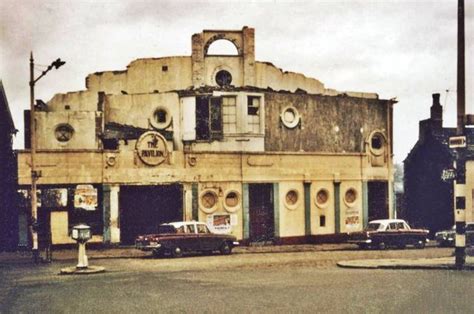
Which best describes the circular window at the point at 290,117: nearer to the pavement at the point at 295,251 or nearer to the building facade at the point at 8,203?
the pavement at the point at 295,251

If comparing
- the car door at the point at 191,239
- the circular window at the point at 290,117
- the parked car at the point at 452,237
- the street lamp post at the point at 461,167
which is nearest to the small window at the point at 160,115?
the circular window at the point at 290,117

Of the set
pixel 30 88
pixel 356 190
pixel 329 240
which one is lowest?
pixel 329 240

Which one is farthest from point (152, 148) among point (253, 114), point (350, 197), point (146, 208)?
point (350, 197)

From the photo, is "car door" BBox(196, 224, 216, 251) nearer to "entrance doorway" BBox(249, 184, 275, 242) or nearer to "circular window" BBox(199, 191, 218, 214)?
"circular window" BBox(199, 191, 218, 214)

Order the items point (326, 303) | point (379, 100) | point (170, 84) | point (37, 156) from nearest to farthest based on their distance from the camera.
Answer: point (326, 303) → point (37, 156) → point (379, 100) → point (170, 84)

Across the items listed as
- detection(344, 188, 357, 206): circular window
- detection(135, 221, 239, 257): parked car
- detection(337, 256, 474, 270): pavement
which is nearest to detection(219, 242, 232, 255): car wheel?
detection(135, 221, 239, 257): parked car

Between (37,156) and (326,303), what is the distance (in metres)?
22.6

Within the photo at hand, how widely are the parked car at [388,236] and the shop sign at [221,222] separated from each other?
6.53 meters

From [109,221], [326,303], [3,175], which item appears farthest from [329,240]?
[326,303]

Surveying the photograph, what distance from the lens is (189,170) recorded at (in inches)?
1457

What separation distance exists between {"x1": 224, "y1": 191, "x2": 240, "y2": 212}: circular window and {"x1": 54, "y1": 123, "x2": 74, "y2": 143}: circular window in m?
10.4

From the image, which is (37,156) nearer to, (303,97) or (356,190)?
(303,97)

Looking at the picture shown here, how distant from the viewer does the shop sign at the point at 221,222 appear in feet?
122

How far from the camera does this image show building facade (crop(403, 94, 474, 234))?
43.7 metres
